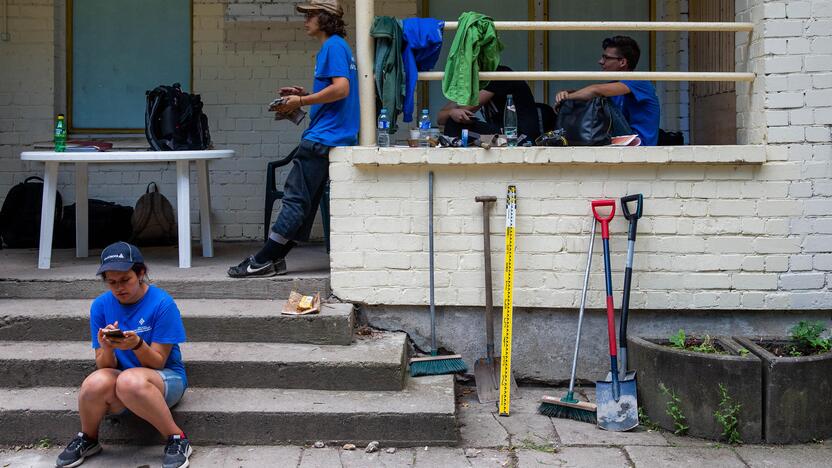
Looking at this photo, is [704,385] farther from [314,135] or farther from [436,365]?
[314,135]

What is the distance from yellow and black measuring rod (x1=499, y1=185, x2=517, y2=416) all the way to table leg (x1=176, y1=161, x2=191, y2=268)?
2116mm

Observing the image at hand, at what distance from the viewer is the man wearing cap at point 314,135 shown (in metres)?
6.10

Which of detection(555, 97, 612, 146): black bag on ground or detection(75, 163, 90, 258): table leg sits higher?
detection(555, 97, 612, 146): black bag on ground

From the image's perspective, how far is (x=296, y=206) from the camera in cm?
620

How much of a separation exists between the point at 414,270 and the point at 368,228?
39cm

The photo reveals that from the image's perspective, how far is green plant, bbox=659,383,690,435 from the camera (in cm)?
542

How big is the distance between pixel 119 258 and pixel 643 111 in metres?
3.57

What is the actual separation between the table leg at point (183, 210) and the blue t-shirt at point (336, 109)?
3.00 feet

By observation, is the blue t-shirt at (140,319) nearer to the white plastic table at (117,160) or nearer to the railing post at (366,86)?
the white plastic table at (117,160)

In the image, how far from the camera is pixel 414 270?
614 centimetres

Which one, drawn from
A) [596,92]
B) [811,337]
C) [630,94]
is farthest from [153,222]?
[811,337]

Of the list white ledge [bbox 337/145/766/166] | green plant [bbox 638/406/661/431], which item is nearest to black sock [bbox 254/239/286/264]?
white ledge [bbox 337/145/766/166]

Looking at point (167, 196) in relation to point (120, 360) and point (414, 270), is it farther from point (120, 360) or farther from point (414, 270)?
point (120, 360)

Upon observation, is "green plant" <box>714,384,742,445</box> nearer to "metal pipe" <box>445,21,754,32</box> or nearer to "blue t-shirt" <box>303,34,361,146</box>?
"metal pipe" <box>445,21,754,32</box>
